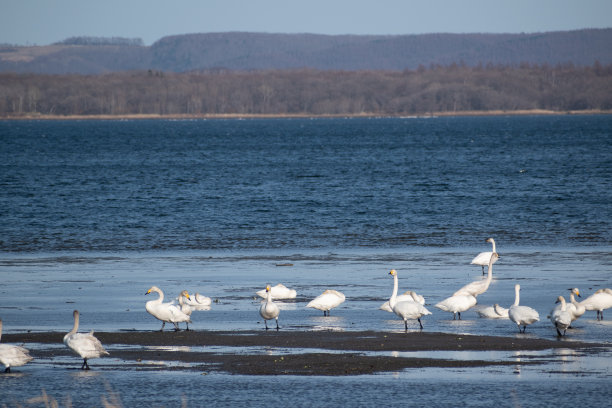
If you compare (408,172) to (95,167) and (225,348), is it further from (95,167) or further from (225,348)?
(225,348)

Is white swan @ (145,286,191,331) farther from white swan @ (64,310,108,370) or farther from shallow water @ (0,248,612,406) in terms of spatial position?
white swan @ (64,310,108,370)

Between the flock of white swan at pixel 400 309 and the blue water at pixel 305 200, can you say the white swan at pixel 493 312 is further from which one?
the blue water at pixel 305 200

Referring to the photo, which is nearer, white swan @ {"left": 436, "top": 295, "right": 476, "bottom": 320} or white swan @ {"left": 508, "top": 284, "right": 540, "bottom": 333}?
white swan @ {"left": 508, "top": 284, "right": 540, "bottom": 333}

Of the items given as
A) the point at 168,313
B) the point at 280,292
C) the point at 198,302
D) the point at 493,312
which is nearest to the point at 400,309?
the point at 493,312

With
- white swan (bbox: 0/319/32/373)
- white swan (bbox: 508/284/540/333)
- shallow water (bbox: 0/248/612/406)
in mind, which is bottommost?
shallow water (bbox: 0/248/612/406)

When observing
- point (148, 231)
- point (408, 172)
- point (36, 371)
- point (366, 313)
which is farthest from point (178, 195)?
point (36, 371)

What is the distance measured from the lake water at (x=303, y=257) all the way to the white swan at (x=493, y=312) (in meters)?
0.18

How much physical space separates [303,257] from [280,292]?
27.8 feet

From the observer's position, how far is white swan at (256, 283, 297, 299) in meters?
18.1

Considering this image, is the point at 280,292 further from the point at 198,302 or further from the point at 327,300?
the point at 198,302

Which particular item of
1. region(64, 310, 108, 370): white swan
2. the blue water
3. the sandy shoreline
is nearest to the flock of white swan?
region(64, 310, 108, 370): white swan

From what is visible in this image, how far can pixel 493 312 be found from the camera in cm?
1650

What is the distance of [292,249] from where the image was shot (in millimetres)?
29172

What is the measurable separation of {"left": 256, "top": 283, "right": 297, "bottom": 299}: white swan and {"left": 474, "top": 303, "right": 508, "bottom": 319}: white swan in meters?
3.74
